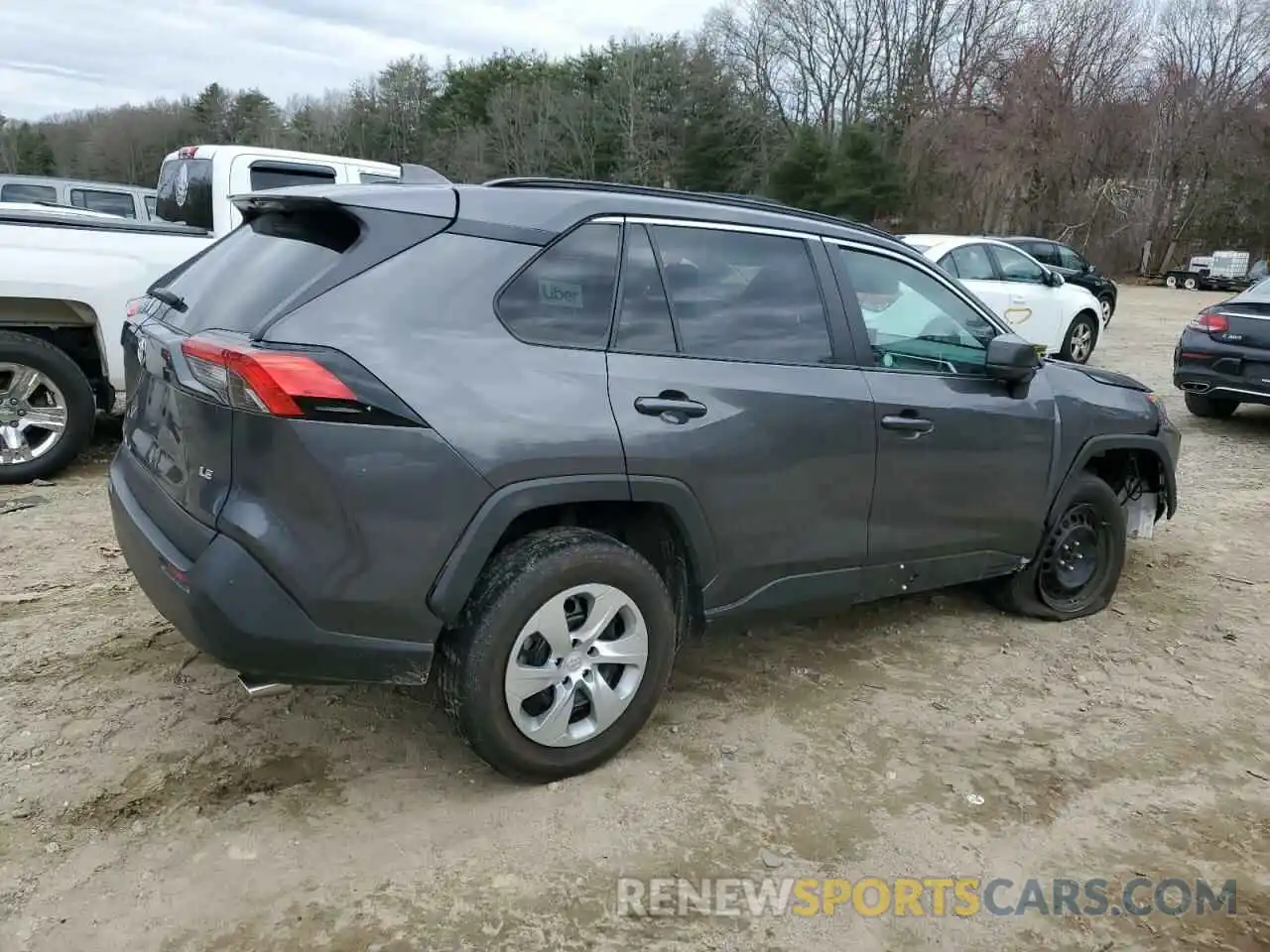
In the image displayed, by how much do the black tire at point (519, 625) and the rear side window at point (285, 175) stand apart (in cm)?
543

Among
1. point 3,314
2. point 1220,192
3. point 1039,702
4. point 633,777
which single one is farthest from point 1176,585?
point 1220,192

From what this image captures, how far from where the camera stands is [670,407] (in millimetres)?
2920

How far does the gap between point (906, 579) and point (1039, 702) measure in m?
0.71

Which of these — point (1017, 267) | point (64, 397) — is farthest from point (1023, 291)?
point (64, 397)

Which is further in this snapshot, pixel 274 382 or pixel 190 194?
→ pixel 190 194

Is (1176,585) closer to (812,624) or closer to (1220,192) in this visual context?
(812,624)

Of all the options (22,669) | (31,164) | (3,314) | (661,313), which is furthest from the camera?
(31,164)

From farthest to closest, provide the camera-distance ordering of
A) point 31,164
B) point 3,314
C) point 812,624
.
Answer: point 31,164, point 3,314, point 812,624

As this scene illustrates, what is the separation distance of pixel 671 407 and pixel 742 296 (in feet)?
1.90

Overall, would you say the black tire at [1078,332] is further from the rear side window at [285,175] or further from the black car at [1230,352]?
the rear side window at [285,175]

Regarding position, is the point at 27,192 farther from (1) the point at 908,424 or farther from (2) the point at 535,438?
(1) the point at 908,424

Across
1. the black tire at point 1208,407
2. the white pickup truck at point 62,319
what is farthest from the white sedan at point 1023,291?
the white pickup truck at point 62,319

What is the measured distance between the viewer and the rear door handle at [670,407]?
113 inches

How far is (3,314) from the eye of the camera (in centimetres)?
540
